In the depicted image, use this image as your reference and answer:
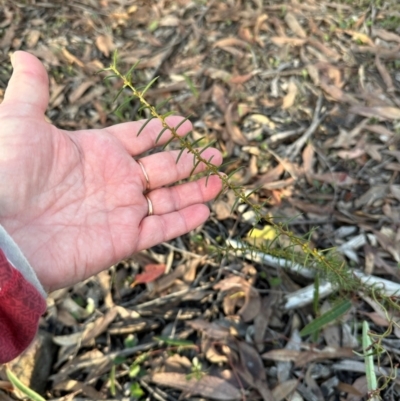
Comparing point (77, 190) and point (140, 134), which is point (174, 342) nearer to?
point (77, 190)

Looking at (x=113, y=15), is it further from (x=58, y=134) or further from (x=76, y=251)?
(x=76, y=251)

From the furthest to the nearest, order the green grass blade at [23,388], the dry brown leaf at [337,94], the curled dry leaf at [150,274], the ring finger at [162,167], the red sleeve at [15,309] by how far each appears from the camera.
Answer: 1. the dry brown leaf at [337,94]
2. the curled dry leaf at [150,274]
3. the ring finger at [162,167]
4. the green grass blade at [23,388]
5. the red sleeve at [15,309]

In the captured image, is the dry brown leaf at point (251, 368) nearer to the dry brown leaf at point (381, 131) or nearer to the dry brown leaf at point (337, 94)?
the dry brown leaf at point (381, 131)

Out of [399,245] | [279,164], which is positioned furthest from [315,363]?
[279,164]

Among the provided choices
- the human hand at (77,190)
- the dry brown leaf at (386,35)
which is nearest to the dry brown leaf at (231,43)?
the dry brown leaf at (386,35)

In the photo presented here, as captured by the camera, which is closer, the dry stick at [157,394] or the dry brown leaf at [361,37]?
the dry stick at [157,394]

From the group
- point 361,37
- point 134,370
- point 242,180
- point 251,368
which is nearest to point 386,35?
point 361,37
